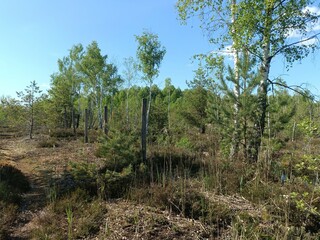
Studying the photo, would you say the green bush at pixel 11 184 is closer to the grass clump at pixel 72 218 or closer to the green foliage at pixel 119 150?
the grass clump at pixel 72 218

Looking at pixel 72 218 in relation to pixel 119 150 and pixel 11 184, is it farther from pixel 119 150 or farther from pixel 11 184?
pixel 11 184

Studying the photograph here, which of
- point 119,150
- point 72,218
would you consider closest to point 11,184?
point 119,150

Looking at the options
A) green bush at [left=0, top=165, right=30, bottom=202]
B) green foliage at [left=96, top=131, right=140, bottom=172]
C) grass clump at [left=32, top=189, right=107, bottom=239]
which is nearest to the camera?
grass clump at [left=32, top=189, right=107, bottom=239]

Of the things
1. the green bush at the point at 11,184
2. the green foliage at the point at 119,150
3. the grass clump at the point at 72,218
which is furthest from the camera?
the green foliage at the point at 119,150

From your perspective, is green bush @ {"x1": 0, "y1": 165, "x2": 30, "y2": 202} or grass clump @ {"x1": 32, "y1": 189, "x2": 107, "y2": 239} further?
green bush @ {"x1": 0, "y1": 165, "x2": 30, "y2": 202}

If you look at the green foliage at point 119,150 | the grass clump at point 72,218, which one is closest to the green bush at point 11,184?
the grass clump at point 72,218

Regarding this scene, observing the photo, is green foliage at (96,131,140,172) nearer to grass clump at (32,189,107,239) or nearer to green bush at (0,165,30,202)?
grass clump at (32,189,107,239)

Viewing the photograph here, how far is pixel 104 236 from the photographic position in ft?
14.6

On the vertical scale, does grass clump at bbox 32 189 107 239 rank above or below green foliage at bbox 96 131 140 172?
below

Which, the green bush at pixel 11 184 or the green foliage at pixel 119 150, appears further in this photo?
the green foliage at pixel 119 150

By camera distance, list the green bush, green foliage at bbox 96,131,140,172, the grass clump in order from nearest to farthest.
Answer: the grass clump
the green bush
green foliage at bbox 96,131,140,172

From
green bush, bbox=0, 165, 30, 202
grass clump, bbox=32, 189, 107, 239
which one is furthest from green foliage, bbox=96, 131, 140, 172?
green bush, bbox=0, 165, 30, 202

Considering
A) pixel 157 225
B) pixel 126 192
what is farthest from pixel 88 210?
pixel 157 225

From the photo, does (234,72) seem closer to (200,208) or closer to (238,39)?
(238,39)
